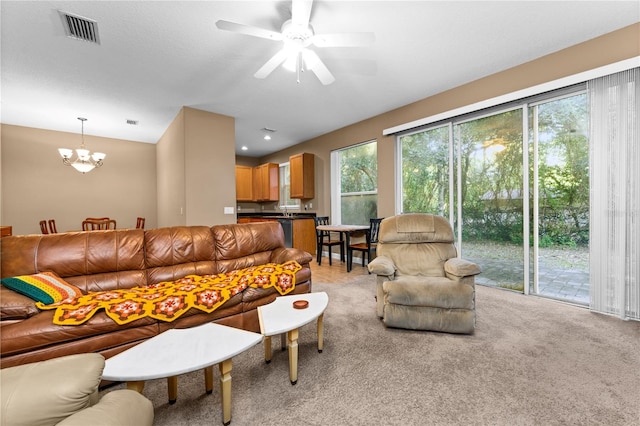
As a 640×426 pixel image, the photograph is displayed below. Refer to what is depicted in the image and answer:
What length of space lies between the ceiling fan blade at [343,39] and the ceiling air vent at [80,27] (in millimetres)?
2000

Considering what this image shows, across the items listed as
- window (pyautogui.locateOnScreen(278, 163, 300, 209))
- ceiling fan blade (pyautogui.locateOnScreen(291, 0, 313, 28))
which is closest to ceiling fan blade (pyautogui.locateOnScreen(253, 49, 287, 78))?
ceiling fan blade (pyautogui.locateOnScreen(291, 0, 313, 28))

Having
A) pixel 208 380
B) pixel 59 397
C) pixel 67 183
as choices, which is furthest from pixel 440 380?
pixel 67 183

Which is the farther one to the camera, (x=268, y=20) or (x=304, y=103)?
(x=304, y=103)

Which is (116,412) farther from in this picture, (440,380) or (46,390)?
(440,380)

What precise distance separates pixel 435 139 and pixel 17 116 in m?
6.89

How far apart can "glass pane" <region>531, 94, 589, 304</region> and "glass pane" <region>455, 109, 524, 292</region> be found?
8.6 inches

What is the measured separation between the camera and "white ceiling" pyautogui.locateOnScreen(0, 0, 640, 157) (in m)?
2.18

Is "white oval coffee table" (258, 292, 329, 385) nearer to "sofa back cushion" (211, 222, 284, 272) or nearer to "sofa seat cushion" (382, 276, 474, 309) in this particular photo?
"sofa seat cushion" (382, 276, 474, 309)

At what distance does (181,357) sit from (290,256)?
5.39ft

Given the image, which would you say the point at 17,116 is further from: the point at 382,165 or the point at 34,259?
the point at 382,165

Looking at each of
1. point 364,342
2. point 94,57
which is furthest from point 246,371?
point 94,57

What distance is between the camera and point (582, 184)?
2.82m

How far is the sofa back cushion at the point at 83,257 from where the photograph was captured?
1.92 metres

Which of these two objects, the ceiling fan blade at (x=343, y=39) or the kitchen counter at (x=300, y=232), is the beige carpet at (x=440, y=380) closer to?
the ceiling fan blade at (x=343, y=39)
